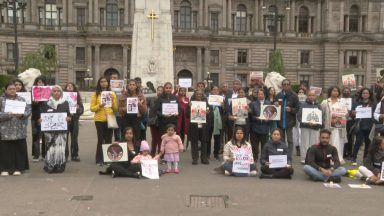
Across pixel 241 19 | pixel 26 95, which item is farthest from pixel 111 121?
pixel 241 19

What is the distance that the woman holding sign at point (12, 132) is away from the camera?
→ 40.8ft

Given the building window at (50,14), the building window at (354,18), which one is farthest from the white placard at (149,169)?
the building window at (354,18)

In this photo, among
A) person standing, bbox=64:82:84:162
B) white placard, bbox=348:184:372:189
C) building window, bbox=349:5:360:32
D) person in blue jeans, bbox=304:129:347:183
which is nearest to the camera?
white placard, bbox=348:184:372:189

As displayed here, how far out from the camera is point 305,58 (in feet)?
263

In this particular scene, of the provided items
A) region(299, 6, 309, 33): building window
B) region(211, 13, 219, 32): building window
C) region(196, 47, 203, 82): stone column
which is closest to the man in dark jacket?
region(196, 47, 203, 82): stone column

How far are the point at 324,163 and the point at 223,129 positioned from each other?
14.7 ft

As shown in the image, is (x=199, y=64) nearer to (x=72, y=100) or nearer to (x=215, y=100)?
(x=215, y=100)

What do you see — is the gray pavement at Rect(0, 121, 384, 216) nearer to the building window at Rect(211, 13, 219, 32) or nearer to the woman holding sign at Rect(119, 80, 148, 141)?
the woman holding sign at Rect(119, 80, 148, 141)

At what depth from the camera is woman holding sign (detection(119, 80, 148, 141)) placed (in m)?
13.8

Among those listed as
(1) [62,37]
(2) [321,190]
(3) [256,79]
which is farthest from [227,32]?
(2) [321,190]

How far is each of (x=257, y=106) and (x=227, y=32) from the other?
63706 mm

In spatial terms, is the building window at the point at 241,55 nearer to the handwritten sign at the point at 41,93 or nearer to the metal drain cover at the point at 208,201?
the handwritten sign at the point at 41,93

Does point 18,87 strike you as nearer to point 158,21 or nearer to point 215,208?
point 215,208

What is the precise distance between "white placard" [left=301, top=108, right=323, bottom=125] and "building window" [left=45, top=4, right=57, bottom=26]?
66.1 metres
